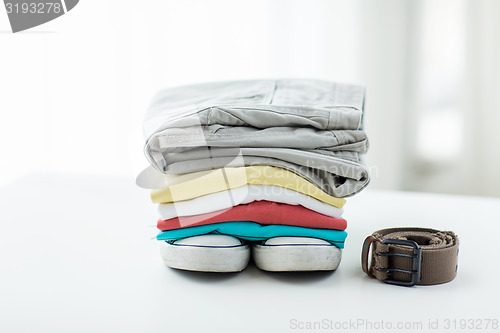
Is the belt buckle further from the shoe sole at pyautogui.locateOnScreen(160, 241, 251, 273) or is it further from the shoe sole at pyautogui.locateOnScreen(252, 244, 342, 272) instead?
the shoe sole at pyautogui.locateOnScreen(160, 241, 251, 273)

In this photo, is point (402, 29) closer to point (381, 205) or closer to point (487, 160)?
point (487, 160)

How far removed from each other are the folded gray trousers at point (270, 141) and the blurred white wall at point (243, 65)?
2.79 ft

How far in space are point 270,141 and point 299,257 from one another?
16 cm

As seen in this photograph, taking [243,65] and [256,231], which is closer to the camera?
[256,231]

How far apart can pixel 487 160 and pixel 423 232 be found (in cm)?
100

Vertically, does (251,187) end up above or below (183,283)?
above

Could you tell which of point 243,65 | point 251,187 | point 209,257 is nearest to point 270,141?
point 251,187

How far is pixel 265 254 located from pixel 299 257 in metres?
0.05

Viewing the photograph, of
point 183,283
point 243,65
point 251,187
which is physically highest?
point 243,65

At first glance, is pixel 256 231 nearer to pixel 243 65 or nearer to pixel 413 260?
pixel 413 260

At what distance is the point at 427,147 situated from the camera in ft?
5.94

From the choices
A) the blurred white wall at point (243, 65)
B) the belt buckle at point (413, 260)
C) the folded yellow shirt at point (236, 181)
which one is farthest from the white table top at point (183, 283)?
the blurred white wall at point (243, 65)

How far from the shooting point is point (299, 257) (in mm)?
836

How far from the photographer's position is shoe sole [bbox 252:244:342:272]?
0.84 m
